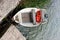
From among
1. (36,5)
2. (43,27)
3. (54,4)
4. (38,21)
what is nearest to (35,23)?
(38,21)

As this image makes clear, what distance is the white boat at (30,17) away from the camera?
1733mm

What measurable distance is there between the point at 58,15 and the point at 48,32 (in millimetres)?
346

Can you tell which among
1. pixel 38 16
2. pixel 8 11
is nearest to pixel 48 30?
pixel 38 16

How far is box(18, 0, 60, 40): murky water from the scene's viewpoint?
1762mm

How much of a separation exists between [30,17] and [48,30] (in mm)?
285

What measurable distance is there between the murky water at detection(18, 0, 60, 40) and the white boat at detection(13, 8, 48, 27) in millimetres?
77

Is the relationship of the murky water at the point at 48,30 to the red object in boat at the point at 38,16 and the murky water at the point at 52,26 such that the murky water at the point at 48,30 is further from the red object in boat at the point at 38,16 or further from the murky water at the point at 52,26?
the red object in boat at the point at 38,16

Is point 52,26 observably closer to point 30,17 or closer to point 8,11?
Answer: point 30,17

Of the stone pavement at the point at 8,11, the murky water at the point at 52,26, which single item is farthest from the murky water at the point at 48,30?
the stone pavement at the point at 8,11

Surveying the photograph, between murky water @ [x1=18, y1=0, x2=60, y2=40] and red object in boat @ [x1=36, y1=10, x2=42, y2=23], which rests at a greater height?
red object in boat @ [x1=36, y1=10, x2=42, y2=23]

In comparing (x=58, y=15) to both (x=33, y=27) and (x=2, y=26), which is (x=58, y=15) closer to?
(x=33, y=27)

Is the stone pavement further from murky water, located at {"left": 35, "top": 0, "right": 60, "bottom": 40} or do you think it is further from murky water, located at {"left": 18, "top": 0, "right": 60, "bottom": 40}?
murky water, located at {"left": 35, "top": 0, "right": 60, "bottom": 40}

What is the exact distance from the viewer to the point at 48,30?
1.86 m

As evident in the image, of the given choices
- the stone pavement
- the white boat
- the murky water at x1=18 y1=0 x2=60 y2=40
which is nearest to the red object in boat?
the white boat
